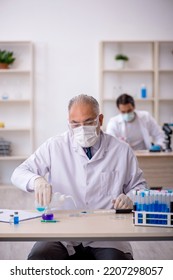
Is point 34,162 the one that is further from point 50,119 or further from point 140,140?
point 50,119

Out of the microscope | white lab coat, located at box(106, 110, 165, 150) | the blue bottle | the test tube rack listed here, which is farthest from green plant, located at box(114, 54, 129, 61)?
the test tube rack

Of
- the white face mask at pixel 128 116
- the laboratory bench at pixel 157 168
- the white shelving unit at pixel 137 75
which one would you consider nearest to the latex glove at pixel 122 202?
the laboratory bench at pixel 157 168

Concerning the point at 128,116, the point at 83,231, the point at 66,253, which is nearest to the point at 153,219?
the point at 83,231

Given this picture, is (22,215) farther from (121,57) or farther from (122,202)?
(121,57)

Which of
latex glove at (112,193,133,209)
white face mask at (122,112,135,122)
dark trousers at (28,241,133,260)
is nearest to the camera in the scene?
dark trousers at (28,241,133,260)

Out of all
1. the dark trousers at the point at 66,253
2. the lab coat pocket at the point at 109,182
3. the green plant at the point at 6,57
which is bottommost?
the dark trousers at the point at 66,253

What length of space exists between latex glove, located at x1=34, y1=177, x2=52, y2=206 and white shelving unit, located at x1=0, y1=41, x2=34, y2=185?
4.45m

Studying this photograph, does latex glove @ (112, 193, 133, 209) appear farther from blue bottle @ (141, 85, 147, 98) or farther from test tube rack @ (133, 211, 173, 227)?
blue bottle @ (141, 85, 147, 98)

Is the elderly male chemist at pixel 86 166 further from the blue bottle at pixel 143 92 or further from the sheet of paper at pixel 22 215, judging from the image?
the blue bottle at pixel 143 92

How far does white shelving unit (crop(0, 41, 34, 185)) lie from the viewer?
6.46 m

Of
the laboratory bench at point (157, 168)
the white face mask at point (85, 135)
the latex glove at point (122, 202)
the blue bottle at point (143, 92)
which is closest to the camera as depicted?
the latex glove at point (122, 202)

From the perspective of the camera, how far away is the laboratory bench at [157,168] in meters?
4.34

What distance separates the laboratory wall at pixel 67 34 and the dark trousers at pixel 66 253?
15.2ft

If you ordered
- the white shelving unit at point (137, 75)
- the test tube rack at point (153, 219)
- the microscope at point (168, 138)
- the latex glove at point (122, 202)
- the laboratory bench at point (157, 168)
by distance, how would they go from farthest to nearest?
1. the white shelving unit at point (137, 75)
2. the microscope at point (168, 138)
3. the laboratory bench at point (157, 168)
4. the latex glove at point (122, 202)
5. the test tube rack at point (153, 219)
